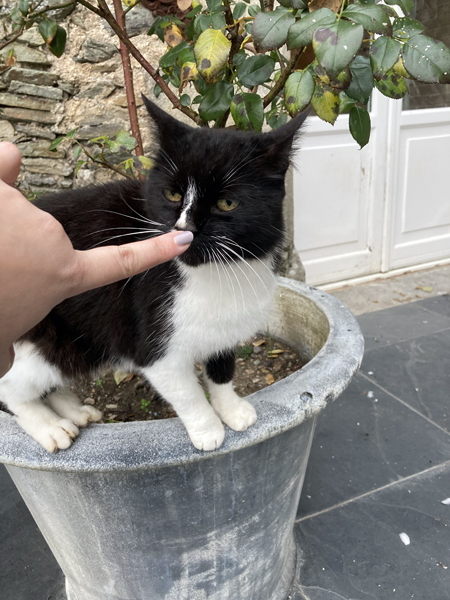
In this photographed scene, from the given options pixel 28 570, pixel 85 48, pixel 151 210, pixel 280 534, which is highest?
pixel 85 48

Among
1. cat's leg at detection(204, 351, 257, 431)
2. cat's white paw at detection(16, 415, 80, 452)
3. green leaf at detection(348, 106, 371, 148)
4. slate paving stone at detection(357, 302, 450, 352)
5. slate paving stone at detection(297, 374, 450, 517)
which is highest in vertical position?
green leaf at detection(348, 106, 371, 148)

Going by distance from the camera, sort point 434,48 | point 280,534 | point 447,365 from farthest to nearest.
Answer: point 447,365 → point 280,534 → point 434,48

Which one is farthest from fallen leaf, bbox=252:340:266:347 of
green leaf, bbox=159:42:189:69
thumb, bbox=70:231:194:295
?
thumb, bbox=70:231:194:295

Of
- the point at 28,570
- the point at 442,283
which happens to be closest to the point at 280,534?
the point at 28,570

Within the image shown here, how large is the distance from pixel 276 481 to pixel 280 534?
0.20 metres

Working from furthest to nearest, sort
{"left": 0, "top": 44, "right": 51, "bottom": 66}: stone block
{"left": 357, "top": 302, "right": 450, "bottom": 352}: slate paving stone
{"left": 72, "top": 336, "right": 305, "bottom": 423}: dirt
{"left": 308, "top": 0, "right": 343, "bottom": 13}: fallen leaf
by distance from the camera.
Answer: {"left": 357, "top": 302, "right": 450, "bottom": 352}: slate paving stone, {"left": 0, "top": 44, "right": 51, "bottom": 66}: stone block, {"left": 72, "top": 336, "right": 305, "bottom": 423}: dirt, {"left": 308, "top": 0, "right": 343, "bottom": 13}: fallen leaf

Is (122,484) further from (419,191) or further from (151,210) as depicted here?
(419,191)

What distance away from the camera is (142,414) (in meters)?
1.31

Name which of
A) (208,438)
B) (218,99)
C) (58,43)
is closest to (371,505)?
(208,438)

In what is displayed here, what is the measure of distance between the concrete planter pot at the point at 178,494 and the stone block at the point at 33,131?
4.72 ft

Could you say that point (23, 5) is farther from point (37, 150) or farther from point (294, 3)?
point (37, 150)

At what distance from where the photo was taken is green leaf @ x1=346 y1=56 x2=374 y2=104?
Result: 759 millimetres

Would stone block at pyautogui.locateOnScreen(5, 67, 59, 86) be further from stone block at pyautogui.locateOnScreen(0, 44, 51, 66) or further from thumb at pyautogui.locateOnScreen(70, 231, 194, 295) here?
thumb at pyautogui.locateOnScreen(70, 231, 194, 295)

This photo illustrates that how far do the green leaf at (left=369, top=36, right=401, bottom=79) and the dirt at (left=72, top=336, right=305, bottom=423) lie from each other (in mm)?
919
